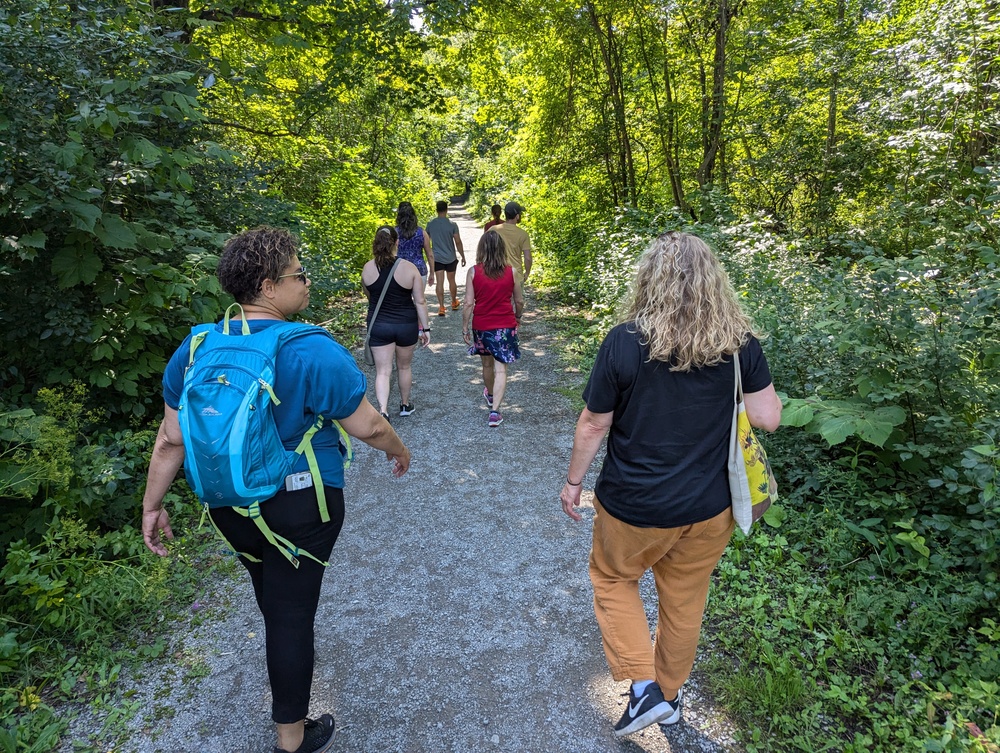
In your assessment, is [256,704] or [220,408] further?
[256,704]

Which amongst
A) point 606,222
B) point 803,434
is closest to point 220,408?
point 803,434

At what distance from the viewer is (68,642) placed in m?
3.01

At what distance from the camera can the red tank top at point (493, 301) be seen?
17.9 ft

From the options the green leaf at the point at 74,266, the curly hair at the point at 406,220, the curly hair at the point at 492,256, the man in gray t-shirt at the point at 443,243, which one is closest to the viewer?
the green leaf at the point at 74,266

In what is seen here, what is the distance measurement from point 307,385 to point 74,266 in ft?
8.29

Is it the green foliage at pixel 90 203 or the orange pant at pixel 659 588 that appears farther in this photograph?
the green foliage at pixel 90 203

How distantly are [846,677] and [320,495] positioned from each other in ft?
8.29

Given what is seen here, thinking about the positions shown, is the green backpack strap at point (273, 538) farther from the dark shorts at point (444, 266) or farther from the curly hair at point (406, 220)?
the dark shorts at point (444, 266)

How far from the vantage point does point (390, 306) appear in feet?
17.6

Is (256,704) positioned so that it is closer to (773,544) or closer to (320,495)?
(320,495)

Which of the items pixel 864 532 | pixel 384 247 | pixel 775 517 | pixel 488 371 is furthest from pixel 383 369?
pixel 864 532

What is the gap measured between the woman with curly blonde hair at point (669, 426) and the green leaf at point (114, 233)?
9.36 feet

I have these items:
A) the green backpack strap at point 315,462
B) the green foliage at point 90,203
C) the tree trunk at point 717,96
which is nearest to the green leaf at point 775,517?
the green backpack strap at point 315,462

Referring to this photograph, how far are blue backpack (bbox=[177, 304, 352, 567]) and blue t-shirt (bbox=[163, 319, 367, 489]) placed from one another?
4cm
